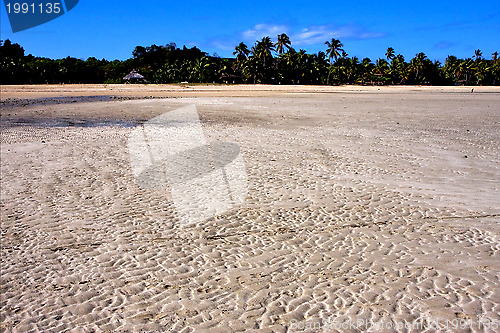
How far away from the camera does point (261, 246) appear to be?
15.6ft

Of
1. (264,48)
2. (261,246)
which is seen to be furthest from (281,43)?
(261,246)

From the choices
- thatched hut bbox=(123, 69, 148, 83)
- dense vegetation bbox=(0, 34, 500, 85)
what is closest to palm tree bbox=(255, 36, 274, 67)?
dense vegetation bbox=(0, 34, 500, 85)

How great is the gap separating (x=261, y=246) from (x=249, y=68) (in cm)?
6620

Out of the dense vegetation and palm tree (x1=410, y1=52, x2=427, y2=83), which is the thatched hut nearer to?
the dense vegetation

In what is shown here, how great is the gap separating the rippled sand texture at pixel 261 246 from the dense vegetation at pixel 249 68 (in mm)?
56023

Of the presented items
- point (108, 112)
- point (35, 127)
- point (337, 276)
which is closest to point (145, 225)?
point (337, 276)

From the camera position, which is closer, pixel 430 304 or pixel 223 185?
pixel 430 304

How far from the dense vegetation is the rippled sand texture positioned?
184 feet

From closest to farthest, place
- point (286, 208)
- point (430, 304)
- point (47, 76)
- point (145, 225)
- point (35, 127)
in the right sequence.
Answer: point (430, 304), point (145, 225), point (286, 208), point (35, 127), point (47, 76)

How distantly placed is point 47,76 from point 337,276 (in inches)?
2464

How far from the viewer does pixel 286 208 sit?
6.04 m

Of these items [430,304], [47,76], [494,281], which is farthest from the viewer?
[47,76]

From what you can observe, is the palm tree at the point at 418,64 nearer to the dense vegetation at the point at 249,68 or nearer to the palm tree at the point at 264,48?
the dense vegetation at the point at 249,68

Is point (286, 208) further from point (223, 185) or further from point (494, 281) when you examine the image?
point (494, 281)
